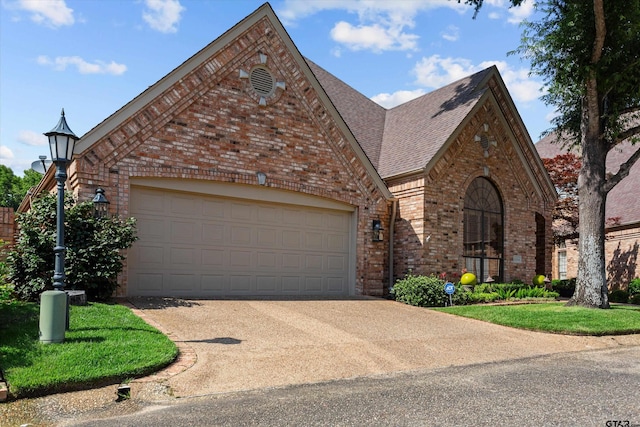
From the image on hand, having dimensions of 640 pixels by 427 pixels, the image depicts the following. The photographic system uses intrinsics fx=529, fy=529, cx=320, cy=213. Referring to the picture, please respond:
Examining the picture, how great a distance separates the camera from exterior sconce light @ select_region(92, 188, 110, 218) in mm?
11047

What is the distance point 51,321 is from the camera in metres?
7.11

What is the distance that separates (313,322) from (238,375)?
386 centimetres

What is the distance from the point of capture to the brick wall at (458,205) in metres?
16.1

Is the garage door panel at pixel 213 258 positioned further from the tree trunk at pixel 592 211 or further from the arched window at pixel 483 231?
the tree trunk at pixel 592 211

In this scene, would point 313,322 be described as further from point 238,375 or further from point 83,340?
point 83,340

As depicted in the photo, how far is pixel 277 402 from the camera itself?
226 inches

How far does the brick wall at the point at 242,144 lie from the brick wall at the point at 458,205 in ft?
3.11

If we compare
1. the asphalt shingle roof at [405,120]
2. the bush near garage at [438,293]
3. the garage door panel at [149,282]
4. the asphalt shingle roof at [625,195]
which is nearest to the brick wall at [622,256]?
the asphalt shingle roof at [625,195]

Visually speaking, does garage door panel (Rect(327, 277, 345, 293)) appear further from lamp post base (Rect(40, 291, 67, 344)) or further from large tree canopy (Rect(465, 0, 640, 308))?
lamp post base (Rect(40, 291, 67, 344))

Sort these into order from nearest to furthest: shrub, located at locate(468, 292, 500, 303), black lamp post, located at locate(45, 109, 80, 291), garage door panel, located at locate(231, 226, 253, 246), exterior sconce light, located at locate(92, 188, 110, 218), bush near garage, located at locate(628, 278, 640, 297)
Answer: black lamp post, located at locate(45, 109, 80, 291) < exterior sconce light, located at locate(92, 188, 110, 218) < garage door panel, located at locate(231, 226, 253, 246) < shrub, located at locate(468, 292, 500, 303) < bush near garage, located at locate(628, 278, 640, 297)

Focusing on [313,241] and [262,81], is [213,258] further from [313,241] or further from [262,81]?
[262,81]

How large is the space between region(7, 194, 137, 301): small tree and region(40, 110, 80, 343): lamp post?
227cm

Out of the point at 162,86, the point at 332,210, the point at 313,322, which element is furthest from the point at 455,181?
the point at 162,86

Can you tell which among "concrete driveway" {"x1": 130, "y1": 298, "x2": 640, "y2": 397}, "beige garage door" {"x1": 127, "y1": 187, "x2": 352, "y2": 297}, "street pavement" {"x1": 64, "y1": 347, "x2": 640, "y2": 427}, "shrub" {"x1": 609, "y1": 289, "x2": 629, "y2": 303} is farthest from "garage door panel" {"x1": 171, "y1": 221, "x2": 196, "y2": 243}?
"shrub" {"x1": 609, "y1": 289, "x2": 629, "y2": 303}
